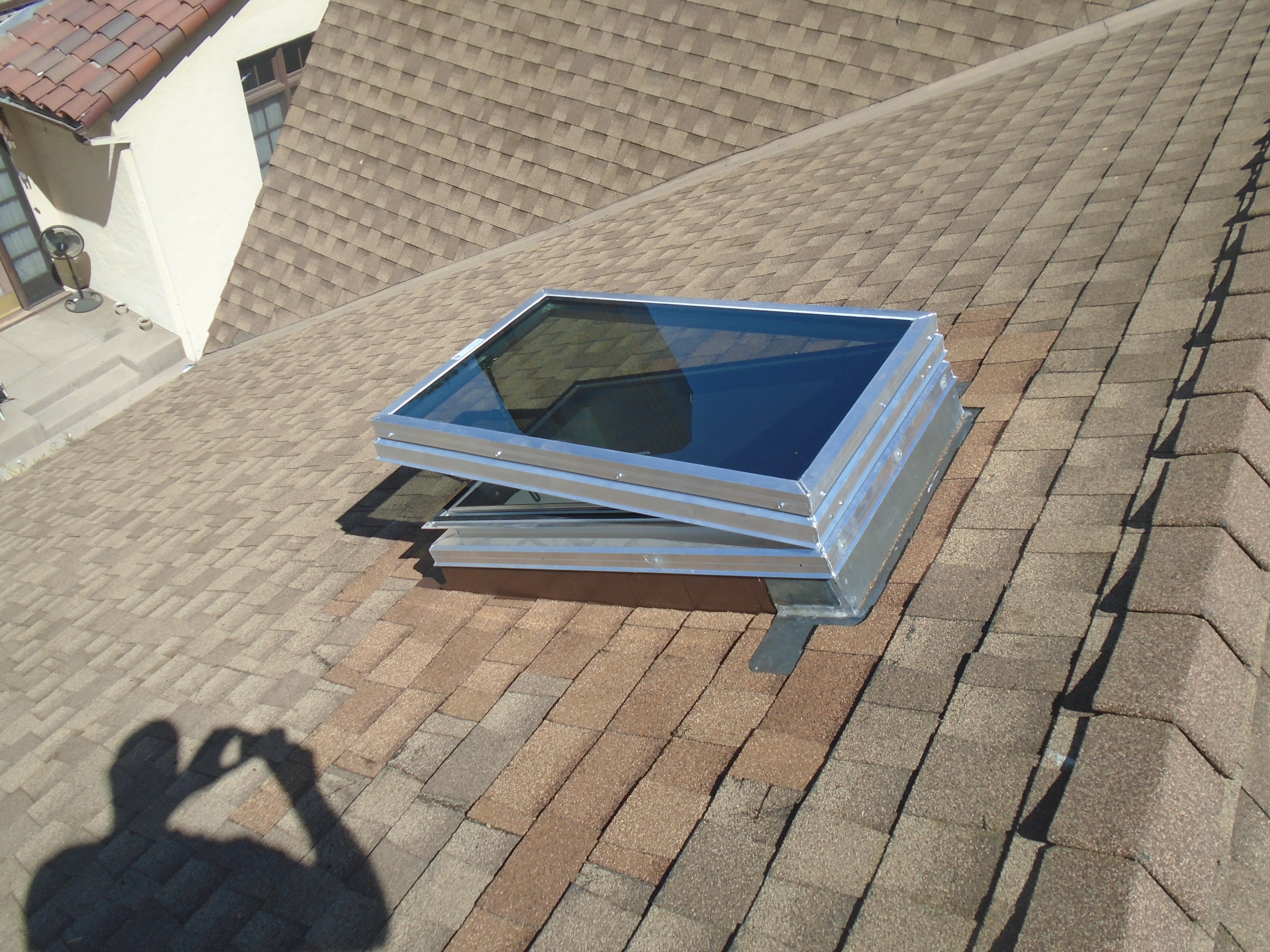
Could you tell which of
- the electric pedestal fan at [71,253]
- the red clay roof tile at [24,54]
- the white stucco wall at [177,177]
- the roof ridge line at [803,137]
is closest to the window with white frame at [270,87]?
the white stucco wall at [177,177]

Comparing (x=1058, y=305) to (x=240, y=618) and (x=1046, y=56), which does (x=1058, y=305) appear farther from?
(x=1046, y=56)

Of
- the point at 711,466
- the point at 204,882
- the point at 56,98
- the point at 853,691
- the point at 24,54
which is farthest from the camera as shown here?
the point at 24,54

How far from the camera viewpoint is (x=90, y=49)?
947 centimetres

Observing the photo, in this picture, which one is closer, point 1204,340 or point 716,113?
point 1204,340

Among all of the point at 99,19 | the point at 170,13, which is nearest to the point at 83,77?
the point at 99,19

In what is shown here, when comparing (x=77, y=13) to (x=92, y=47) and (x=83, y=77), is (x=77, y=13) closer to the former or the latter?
(x=92, y=47)

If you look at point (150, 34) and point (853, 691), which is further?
point (150, 34)

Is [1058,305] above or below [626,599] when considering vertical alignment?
above

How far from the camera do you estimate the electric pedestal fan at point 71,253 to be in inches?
424

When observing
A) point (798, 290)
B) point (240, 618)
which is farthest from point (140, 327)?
point (798, 290)

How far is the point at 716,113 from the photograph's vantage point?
324 inches

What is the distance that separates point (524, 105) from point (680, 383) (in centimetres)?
681

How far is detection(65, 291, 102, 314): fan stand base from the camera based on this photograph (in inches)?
443

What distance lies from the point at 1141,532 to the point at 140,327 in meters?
10.6
